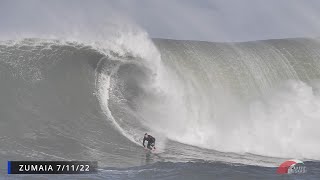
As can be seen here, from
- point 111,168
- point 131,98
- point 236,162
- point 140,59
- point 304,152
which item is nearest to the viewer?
point 111,168

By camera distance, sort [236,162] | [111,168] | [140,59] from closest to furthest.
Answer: [111,168] < [236,162] < [140,59]

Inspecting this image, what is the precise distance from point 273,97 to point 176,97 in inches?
199

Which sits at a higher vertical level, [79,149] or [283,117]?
[283,117]

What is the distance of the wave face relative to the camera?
50.4ft

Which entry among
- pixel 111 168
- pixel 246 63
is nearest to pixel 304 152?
pixel 111 168

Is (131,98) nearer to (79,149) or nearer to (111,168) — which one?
(79,149)

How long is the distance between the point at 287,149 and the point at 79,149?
8.09 m

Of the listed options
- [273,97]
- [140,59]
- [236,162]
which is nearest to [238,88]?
[273,97]

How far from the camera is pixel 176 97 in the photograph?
819 inches

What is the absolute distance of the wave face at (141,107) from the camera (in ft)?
50.4

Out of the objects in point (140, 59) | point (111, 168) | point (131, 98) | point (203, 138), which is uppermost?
point (140, 59)

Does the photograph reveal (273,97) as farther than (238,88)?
No

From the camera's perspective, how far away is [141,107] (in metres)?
19.8

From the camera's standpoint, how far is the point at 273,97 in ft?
74.9
